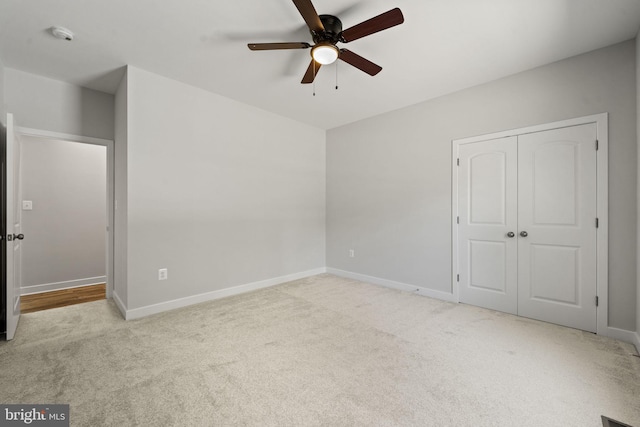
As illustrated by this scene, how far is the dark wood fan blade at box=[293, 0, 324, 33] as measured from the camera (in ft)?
5.61

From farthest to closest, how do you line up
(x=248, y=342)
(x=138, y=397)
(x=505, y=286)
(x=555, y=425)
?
(x=505, y=286) → (x=248, y=342) → (x=138, y=397) → (x=555, y=425)

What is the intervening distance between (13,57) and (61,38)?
78cm

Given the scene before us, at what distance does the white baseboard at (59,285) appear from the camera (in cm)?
376

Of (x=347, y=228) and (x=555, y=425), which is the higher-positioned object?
(x=347, y=228)

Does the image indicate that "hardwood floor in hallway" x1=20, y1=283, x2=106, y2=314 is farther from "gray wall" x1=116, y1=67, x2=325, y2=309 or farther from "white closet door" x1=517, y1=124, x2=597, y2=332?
"white closet door" x1=517, y1=124, x2=597, y2=332

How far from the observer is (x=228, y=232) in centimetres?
369

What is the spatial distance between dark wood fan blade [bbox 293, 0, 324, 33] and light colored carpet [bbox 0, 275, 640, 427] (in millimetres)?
2419

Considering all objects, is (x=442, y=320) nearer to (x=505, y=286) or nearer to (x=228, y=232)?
(x=505, y=286)

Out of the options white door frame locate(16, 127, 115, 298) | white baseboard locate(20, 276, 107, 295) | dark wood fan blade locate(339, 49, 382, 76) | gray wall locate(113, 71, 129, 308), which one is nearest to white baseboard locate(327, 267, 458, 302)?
dark wood fan blade locate(339, 49, 382, 76)

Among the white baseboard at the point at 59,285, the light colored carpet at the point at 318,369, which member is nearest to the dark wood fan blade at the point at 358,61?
the light colored carpet at the point at 318,369

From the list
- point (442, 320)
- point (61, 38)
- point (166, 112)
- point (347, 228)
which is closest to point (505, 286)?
point (442, 320)

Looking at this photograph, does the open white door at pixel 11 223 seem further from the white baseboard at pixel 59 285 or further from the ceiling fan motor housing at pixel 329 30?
the ceiling fan motor housing at pixel 329 30

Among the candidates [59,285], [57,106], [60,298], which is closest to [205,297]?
[60,298]

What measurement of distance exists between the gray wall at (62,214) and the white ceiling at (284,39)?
1453mm
